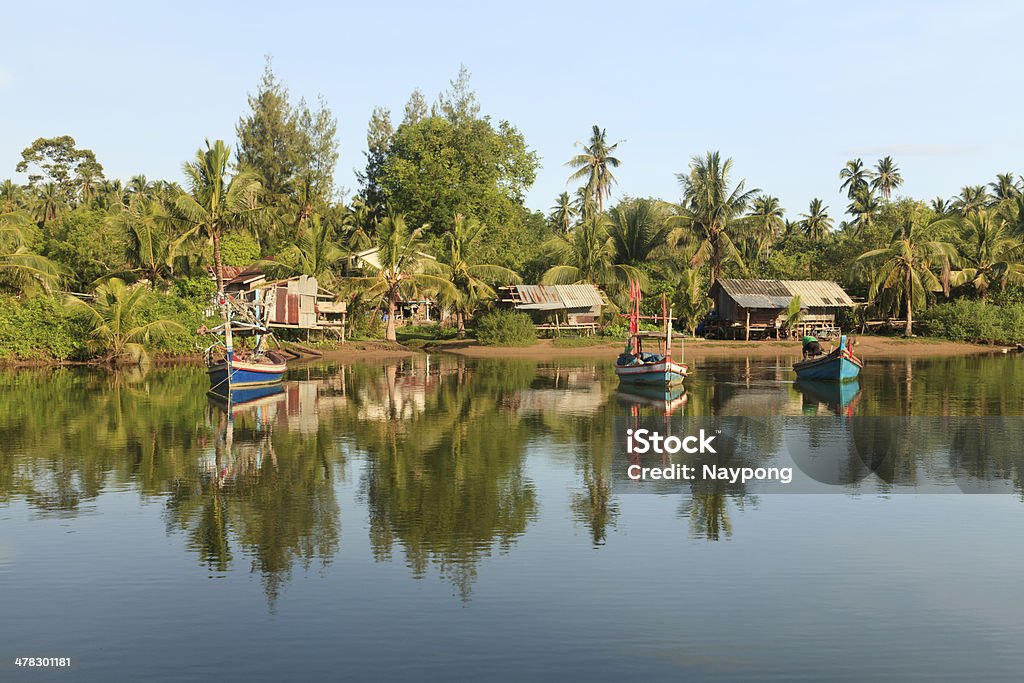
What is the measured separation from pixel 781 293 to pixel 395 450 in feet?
159

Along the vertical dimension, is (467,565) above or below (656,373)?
below

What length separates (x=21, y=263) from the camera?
161 ft

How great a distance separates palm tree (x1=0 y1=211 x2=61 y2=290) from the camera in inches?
1921

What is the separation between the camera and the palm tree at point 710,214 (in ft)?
220

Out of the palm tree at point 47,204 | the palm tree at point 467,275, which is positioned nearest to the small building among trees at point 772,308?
the palm tree at point 467,275

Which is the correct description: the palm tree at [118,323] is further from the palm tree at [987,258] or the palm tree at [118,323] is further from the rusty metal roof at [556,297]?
the palm tree at [987,258]

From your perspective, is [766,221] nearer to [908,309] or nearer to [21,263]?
[908,309]

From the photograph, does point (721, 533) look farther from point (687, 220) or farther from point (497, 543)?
point (687, 220)

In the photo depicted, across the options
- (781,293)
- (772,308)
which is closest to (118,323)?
(772,308)

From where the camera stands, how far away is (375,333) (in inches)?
2398

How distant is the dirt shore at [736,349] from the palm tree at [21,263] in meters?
22.1

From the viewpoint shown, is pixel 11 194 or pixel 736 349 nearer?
pixel 736 349

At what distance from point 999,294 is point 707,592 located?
63288mm

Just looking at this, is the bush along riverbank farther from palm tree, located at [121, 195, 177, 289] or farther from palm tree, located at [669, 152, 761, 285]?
palm tree, located at [669, 152, 761, 285]
